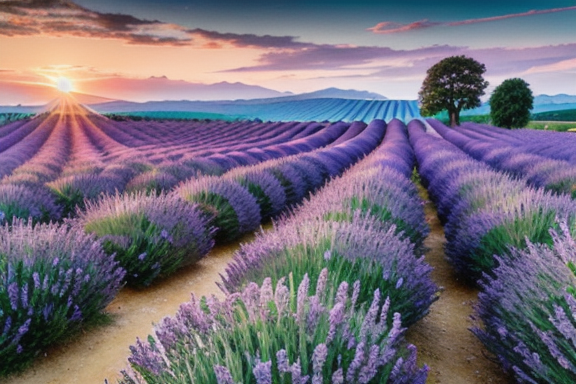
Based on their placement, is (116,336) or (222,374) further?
(116,336)

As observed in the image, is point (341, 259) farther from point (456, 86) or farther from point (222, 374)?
point (456, 86)

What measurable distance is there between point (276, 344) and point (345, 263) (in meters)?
0.98

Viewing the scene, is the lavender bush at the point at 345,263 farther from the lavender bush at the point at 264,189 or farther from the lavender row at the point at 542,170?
the lavender bush at the point at 264,189

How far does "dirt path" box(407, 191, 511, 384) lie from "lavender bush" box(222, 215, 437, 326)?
0.26 m

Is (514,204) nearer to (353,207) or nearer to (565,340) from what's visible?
(353,207)

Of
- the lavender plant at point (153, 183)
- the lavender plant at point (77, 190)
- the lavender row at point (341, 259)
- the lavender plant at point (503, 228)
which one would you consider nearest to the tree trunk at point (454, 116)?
the lavender plant at point (153, 183)

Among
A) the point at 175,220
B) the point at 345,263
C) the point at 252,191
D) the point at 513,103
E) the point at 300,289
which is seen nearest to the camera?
the point at 300,289

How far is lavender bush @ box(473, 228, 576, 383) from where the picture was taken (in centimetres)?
170

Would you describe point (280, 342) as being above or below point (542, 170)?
above

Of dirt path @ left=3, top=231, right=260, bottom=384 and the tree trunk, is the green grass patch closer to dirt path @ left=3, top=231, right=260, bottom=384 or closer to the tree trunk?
the tree trunk

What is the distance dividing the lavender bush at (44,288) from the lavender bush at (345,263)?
1013 mm

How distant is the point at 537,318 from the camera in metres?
1.96

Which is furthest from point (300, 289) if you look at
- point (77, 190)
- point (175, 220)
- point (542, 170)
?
point (542, 170)

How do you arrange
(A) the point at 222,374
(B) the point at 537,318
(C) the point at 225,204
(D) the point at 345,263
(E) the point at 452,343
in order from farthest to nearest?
(C) the point at 225,204
(E) the point at 452,343
(D) the point at 345,263
(B) the point at 537,318
(A) the point at 222,374
